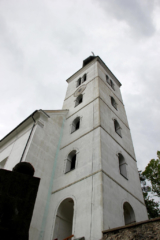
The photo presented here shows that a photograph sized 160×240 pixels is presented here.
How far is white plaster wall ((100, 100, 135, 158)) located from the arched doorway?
5258mm

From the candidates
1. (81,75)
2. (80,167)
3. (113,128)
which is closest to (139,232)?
(80,167)

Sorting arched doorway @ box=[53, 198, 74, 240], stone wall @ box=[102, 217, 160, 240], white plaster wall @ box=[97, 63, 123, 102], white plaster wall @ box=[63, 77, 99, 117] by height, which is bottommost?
stone wall @ box=[102, 217, 160, 240]

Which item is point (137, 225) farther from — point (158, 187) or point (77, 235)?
point (158, 187)

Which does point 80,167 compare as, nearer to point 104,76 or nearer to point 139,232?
point 139,232

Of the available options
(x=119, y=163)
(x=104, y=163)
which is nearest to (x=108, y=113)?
(x=119, y=163)

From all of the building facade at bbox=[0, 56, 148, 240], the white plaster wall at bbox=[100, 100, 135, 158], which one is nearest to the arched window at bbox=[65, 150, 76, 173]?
the building facade at bbox=[0, 56, 148, 240]

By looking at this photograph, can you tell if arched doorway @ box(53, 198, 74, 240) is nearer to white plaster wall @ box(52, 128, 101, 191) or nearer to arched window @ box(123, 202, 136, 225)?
white plaster wall @ box(52, 128, 101, 191)

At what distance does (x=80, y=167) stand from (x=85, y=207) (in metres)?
2.55

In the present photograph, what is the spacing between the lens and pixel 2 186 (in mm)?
5266

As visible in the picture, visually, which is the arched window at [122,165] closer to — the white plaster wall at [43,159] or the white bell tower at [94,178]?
the white bell tower at [94,178]

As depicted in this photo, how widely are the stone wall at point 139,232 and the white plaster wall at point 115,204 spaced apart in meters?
1.40

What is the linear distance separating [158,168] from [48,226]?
11094 millimetres

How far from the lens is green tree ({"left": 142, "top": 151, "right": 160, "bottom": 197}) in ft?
56.6

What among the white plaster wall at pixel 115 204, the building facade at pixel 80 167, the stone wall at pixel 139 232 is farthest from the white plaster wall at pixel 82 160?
the stone wall at pixel 139 232
